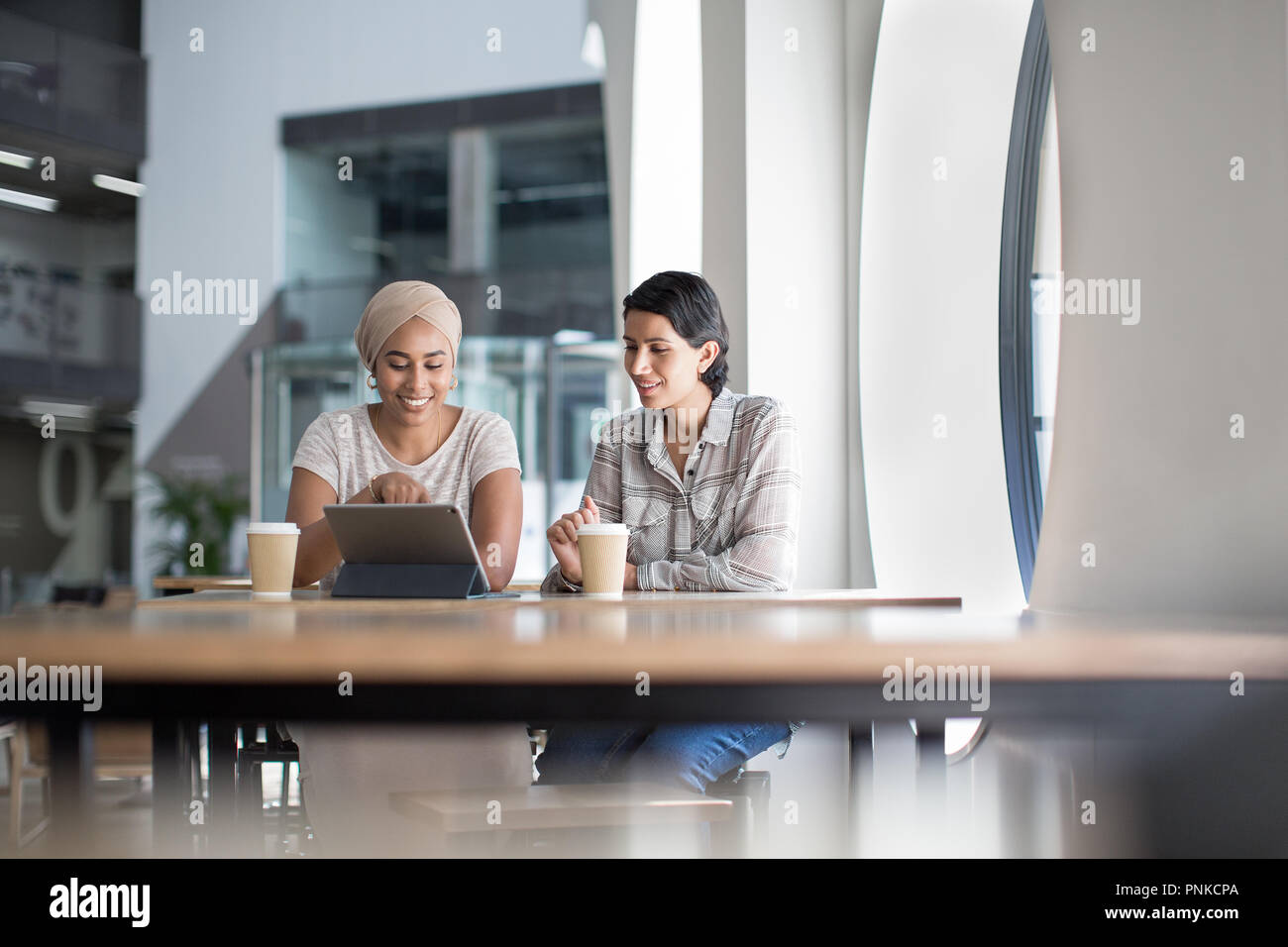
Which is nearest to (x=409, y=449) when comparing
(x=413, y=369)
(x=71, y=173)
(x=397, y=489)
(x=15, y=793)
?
(x=413, y=369)

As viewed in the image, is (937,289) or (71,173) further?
(71,173)

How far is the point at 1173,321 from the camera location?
1.37 m

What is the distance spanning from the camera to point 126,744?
4.27 meters

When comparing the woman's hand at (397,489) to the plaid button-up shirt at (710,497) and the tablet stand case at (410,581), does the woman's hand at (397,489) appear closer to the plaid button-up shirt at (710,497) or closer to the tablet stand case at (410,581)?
the tablet stand case at (410,581)

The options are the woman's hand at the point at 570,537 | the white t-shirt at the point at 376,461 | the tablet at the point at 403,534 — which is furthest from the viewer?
the white t-shirt at the point at 376,461

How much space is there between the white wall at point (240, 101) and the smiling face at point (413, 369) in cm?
862

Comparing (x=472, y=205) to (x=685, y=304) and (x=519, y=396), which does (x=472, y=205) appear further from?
(x=685, y=304)

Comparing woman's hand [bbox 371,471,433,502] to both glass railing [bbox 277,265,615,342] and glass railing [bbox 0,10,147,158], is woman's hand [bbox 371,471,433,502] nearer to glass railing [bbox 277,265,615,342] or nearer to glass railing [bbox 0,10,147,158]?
glass railing [bbox 277,265,615,342]

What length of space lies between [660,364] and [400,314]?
0.52 metres

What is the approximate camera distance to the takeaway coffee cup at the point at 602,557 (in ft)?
5.69

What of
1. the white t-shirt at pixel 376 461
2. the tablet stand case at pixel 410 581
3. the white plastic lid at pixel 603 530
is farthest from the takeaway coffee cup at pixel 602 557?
the white t-shirt at pixel 376 461

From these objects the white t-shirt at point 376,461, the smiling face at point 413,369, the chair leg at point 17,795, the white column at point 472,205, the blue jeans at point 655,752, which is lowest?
the chair leg at point 17,795
